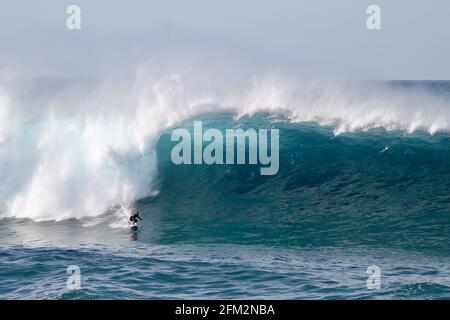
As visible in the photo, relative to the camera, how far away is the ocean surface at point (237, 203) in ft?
41.8

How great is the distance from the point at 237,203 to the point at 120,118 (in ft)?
22.9

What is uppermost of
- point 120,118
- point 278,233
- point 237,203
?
point 120,118

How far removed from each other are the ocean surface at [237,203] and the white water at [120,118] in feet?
0.22

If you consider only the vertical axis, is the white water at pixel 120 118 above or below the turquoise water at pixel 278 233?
above

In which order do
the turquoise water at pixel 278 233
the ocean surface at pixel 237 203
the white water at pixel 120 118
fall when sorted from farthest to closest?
1. the white water at pixel 120 118
2. the ocean surface at pixel 237 203
3. the turquoise water at pixel 278 233

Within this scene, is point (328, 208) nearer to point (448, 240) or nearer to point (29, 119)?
point (448, 240)

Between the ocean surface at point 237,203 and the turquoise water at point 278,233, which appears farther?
the ocean surface at point 237,203

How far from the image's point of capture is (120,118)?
24.2 meters

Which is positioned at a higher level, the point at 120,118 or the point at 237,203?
the point at 120,118

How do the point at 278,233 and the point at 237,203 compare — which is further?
the point at 237,203

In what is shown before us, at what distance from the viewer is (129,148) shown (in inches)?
908

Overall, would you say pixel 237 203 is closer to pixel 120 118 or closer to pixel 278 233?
pixel 278 233

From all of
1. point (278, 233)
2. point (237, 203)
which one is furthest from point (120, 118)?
point (278, 233)
